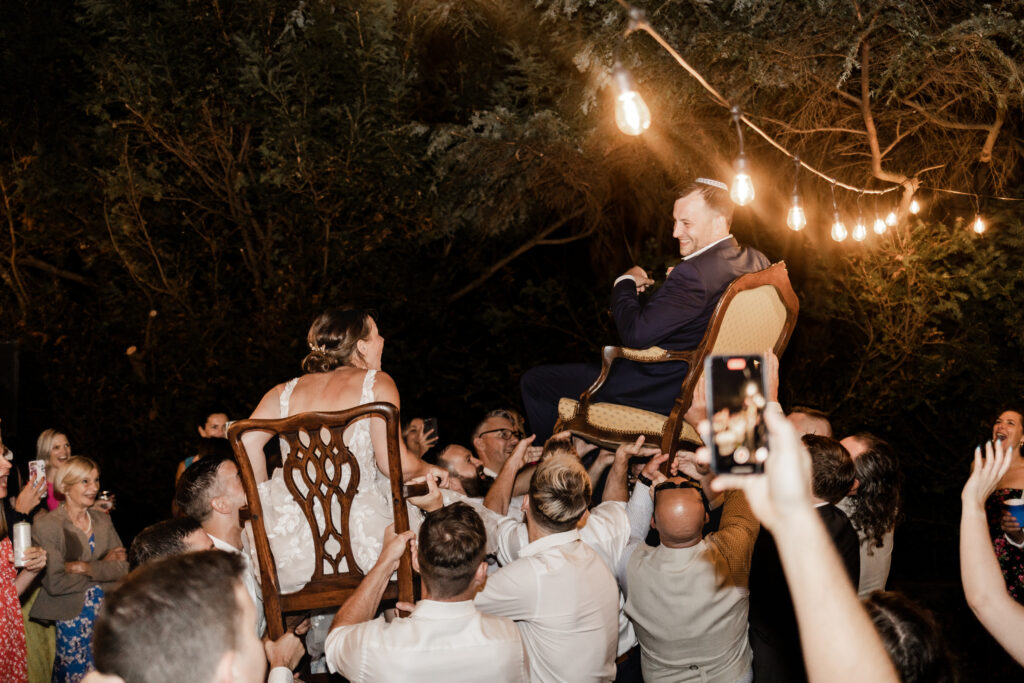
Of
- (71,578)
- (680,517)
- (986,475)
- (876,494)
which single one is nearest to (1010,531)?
(876,494)

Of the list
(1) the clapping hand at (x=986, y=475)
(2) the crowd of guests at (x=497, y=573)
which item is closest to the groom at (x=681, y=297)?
(2) the crowd of guests at (x=497, y=573)

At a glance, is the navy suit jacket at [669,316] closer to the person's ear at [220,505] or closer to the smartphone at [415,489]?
the smartphone at [415,489]

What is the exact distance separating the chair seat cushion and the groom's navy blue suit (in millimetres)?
82

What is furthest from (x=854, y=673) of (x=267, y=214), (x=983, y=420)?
(x=267, y=214)

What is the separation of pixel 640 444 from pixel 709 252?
96cm

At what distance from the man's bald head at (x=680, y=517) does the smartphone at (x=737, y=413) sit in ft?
6.02

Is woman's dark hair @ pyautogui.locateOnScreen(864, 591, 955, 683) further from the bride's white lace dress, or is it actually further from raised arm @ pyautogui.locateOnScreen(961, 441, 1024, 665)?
the bride's white lace dress

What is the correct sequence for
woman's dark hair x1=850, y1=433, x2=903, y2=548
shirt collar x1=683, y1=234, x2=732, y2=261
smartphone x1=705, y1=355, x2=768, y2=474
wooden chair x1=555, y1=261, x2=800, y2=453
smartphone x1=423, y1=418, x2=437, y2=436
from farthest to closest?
smartphone x1=423, y1=418, x2=437, y2=436, shirt collar x1=683, y1=234, x2=732, y2=261, woman's dark hair x1=850, y1=433, x2=903, y2=548, wooden chair x1=555, y1=261, x2=800, y2=453, smartphone x1=705, y1=355, x2=768, y2=474

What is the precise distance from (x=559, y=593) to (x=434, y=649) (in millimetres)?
617

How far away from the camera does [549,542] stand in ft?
10.3

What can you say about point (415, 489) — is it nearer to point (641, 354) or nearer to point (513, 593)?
point (513, 593)

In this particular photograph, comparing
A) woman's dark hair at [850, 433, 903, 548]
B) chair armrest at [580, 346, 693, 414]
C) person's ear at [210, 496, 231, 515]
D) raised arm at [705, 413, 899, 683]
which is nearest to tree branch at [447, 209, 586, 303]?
chair armrest at [580, 346, 693, 414]

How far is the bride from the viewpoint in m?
3.20

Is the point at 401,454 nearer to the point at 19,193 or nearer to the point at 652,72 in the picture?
the point at 652,72
